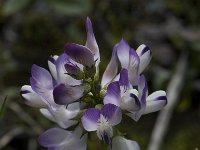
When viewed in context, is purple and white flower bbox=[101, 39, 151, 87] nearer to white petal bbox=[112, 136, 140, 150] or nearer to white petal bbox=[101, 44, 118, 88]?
white petal bbox=[101, 44, 118, 88]

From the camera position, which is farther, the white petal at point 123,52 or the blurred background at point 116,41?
the blurred background at point 116,41

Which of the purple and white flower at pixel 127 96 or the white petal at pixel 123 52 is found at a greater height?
the white petal at pixel 123 52

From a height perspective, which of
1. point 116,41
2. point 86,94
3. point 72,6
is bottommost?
point 116,41

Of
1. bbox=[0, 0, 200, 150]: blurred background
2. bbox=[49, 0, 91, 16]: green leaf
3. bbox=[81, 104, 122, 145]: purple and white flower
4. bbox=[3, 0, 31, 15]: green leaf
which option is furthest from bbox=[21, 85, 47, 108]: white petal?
bbox=[49, 0, 91, 16]: green leaf

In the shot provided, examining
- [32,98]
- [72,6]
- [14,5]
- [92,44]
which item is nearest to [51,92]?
[32,98]

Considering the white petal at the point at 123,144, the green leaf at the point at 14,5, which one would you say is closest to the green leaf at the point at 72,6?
the green leaf at the point at 14,5

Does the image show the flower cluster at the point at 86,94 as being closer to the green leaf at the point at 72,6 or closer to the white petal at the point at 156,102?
the white petal at the point at 156,102

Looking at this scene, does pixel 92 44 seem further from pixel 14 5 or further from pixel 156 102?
pixel 14 5

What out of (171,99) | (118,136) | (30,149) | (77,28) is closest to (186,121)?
(171,99)
